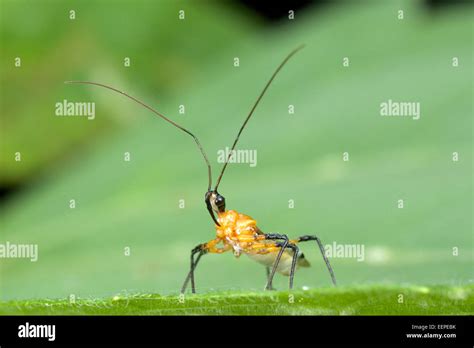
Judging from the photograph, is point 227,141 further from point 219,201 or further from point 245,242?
point 245,242

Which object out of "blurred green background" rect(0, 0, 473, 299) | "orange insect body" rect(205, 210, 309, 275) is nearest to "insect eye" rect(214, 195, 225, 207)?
"orange insect body" rect(205, 210, 309, 275)

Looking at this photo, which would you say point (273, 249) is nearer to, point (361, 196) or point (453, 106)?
point (361, 196)

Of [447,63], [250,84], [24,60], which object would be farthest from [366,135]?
[24,60]

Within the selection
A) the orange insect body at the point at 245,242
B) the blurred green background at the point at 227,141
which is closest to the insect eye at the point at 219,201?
the orange insect body at the point at 245,242

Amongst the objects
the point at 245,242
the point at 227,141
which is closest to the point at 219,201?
the point at 245,242

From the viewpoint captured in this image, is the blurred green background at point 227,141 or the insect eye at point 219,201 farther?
the blurred green background at point 227,141

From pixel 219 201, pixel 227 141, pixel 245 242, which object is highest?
pixel 227 141

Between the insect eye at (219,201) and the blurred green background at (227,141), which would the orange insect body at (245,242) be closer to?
the insect eye at (219,201)
